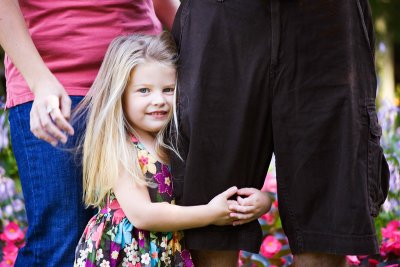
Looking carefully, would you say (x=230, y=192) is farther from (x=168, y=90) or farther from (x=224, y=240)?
(x=168, y=90)

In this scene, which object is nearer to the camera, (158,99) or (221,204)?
(221,204)

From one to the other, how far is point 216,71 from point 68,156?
549 millimetres

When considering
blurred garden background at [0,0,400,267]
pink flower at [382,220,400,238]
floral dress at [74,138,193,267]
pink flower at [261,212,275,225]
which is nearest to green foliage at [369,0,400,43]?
blurred garden background at [0,0,400,267]

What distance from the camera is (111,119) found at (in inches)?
90.7

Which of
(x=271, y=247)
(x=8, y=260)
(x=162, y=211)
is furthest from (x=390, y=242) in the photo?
(x=8, y=260)

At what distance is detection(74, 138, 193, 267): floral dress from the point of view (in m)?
2.28

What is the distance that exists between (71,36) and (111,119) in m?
0.29

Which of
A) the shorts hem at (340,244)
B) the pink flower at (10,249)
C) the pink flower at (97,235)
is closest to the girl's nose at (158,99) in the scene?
the pink flower at (97,235)

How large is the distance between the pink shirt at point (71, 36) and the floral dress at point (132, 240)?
30 cm

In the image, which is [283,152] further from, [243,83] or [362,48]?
[362,48]

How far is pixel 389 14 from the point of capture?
9.69 m

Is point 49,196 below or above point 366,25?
below

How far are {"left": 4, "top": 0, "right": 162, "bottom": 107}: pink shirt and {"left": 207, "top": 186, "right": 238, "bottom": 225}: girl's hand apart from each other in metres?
0.56

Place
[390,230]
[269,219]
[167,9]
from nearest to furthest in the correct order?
1. [167,9]
2. [390,230]
3. [269,219]
